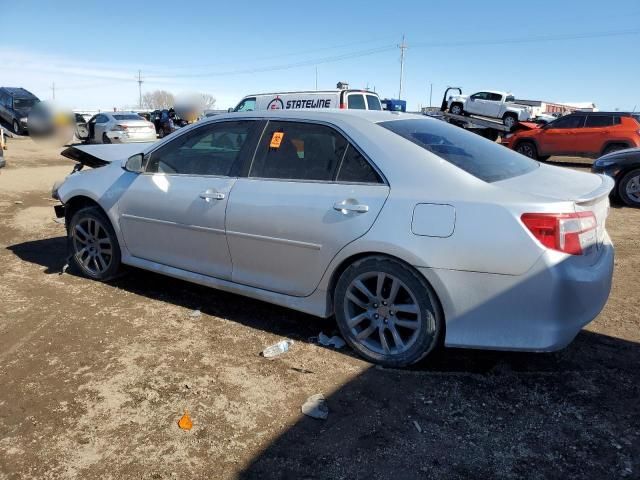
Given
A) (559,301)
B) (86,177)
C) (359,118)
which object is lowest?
(559,301)

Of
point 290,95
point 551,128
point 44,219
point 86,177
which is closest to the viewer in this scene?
point 86,177

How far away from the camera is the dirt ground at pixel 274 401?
7.84ft

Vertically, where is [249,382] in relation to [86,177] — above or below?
below

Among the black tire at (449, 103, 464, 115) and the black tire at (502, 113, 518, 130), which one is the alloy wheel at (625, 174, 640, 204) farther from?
the black tire at (449, 103, 464, 115)

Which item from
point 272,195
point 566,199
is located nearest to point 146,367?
point 272,195

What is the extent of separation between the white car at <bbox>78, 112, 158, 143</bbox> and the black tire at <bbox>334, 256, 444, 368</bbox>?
17.4 metres

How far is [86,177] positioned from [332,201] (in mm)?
2700

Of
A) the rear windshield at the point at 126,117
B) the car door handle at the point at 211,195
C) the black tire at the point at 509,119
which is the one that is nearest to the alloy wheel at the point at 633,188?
the car door handle at the point at 211,195

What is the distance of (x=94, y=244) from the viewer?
184 inches

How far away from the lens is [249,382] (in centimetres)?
310

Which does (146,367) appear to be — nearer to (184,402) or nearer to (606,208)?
(184,402)

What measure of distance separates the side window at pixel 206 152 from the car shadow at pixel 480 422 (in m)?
1.48

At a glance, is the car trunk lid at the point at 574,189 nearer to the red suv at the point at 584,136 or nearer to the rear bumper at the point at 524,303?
the rear bumper at the point at 524,303

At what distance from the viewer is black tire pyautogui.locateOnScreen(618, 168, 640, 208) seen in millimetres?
8414
